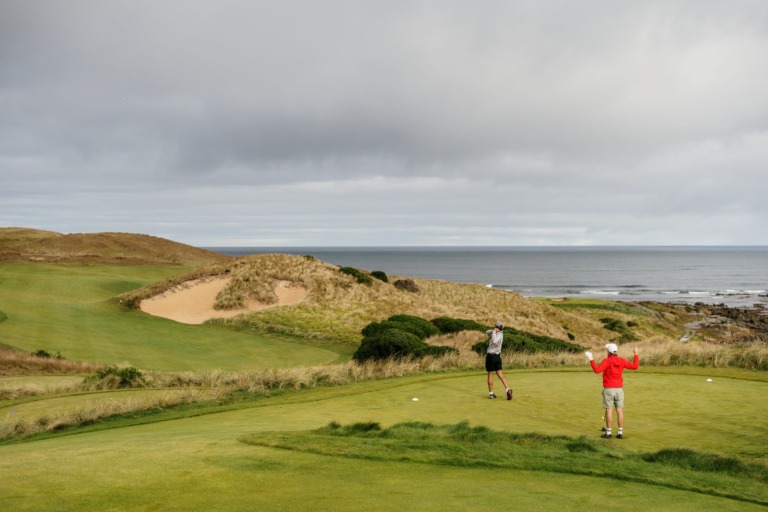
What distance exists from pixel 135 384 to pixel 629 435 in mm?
13962

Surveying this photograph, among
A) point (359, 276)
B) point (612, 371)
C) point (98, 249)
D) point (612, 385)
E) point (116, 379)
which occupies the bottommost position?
point (116, 379)

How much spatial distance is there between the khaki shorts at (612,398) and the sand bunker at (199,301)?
31.6 m

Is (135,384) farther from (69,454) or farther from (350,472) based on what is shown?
(350,472)

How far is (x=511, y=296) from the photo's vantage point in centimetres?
6347

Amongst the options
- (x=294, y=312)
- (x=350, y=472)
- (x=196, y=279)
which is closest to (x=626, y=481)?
(x=350, y=472)

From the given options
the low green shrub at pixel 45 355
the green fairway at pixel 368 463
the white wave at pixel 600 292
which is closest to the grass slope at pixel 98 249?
the low green shrub at pixel 45 355

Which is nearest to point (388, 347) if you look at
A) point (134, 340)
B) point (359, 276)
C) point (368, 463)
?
point (134, 340)

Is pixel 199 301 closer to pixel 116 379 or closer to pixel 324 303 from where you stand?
pixel 324 303

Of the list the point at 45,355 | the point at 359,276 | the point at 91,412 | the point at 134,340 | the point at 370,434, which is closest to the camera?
the point at 370,434

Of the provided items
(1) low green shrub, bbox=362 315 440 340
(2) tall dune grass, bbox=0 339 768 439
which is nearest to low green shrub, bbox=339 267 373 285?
(1) low green shrub, bbox=362 315 440 340

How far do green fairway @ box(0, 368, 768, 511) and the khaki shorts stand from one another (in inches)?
19.9

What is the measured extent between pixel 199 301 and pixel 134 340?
11.6 metres

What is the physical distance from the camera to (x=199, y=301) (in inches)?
1703

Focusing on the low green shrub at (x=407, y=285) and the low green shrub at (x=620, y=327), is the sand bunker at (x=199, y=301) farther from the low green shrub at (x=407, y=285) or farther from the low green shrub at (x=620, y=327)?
the low green shrub at (x=620, y=327)
